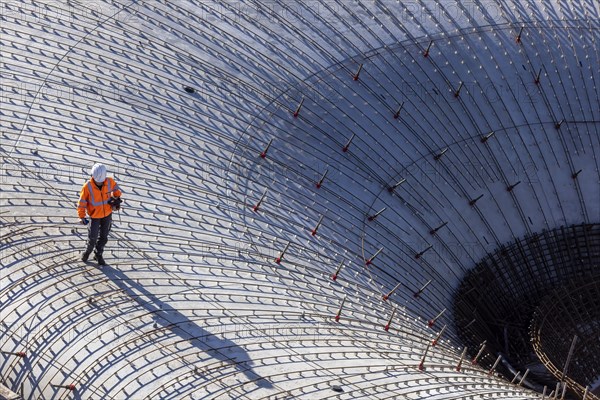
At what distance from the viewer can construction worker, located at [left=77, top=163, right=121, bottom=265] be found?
121ft

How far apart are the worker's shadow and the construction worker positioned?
4.83 ft

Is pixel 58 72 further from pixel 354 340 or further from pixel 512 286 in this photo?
pixel 512 286

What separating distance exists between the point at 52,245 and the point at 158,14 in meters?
14.3

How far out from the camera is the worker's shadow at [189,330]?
3531 cm

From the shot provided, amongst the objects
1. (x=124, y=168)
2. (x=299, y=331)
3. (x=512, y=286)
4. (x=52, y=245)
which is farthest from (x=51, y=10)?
(x=512, y=286)

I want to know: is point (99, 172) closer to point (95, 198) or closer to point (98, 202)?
point (95, 198)

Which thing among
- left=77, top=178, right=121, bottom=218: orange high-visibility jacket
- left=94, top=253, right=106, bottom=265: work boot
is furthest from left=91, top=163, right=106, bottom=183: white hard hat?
left=94, top=253, right=106, bottom=265: work boot

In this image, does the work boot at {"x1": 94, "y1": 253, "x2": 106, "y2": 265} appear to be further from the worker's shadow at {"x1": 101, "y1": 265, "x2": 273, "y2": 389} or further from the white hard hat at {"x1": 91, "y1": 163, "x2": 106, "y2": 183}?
the white hard hat at {"x1": 91, "y1": 163, "x2": 106, "y2": 183}

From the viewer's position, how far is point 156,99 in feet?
151

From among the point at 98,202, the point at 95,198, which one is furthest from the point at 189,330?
the point at 95,198

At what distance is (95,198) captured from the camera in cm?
3706

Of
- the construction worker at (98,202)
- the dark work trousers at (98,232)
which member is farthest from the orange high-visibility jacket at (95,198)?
the dark work trousers at (98,232)

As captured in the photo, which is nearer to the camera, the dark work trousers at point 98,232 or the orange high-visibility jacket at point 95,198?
the orange high-visibility jacket at point 95,198

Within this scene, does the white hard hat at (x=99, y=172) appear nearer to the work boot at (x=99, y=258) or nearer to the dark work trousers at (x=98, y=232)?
the dark work trousers at (x=98, y=232)
